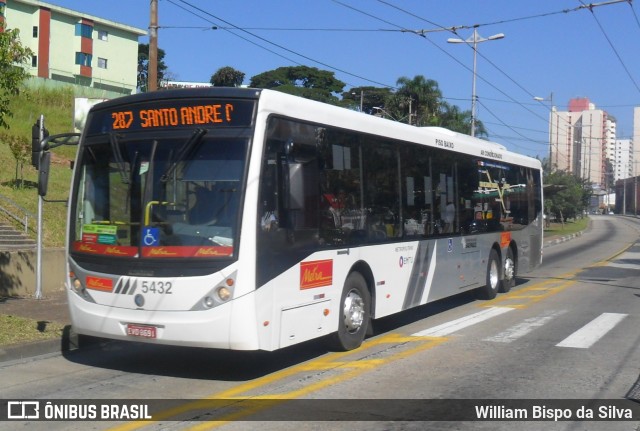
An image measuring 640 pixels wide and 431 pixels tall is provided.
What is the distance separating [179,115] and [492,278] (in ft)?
31.6

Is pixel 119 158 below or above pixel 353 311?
above

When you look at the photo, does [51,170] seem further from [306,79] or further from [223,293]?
[306,79]

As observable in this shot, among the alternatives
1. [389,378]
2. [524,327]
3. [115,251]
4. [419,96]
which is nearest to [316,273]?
[389,378]

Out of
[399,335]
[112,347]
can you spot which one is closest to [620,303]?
[399,335]

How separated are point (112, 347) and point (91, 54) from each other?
2182 inches

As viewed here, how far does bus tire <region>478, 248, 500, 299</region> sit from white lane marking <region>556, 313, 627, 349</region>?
8.13ft

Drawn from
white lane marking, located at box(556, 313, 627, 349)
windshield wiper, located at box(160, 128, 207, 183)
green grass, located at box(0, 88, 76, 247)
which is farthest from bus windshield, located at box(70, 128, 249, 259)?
white lane marking, located at box(556, 313, 627, 349)

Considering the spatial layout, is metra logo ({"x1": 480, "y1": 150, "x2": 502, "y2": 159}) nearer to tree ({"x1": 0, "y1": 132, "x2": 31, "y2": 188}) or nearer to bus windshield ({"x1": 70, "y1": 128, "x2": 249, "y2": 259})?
bus windshield ({"x1": 70, "y1": 128, "x2": 249, "y2": 259})

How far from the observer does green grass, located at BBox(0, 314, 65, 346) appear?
9617 millimetres

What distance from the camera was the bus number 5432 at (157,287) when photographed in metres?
7.73

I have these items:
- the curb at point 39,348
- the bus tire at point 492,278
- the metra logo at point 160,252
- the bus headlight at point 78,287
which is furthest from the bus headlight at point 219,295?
the bus tire at point 492,278

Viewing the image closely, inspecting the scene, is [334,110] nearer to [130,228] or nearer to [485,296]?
[130,228]

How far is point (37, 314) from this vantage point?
11.8m

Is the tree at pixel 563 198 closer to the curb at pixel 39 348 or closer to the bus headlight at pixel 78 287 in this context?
the curb at pixel 39 348
